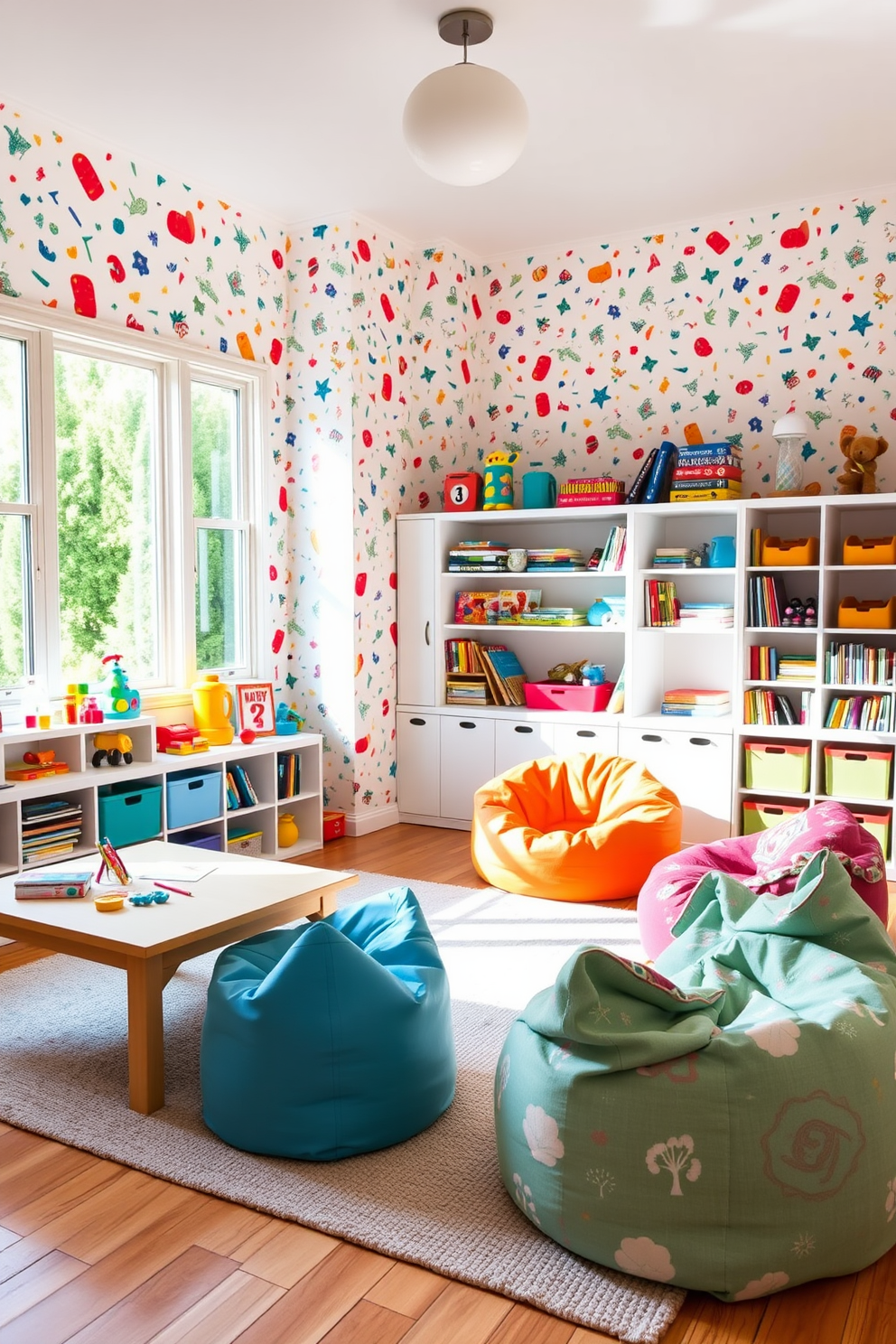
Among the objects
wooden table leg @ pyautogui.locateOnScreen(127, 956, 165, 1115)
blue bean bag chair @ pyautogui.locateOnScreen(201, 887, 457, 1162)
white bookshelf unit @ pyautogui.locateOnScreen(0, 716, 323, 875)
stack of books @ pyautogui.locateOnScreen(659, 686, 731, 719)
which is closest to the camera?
blue bean bag chair @ pyautogui.locateOnScreen(201, 887, 457, 1162)

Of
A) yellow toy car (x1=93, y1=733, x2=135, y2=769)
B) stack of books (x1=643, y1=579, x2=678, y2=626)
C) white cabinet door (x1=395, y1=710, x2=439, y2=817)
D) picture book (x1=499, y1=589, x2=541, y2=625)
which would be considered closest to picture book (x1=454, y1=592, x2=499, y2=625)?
picture book (x1=499, y1=589, x2=541, y2=625)

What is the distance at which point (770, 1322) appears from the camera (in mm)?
1757

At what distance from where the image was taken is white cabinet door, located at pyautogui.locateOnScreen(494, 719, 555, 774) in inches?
197

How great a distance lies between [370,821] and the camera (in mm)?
5172

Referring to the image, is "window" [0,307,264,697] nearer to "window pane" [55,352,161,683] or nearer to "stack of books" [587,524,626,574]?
"window pane" [55,352,161,683]

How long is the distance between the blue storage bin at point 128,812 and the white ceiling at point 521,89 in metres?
2.46

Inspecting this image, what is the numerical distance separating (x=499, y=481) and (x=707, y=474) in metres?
1.02

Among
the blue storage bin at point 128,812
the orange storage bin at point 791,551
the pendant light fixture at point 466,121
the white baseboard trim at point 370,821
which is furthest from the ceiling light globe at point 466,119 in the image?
the white baseboard trim at point 370,821

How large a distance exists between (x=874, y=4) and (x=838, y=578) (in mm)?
2228

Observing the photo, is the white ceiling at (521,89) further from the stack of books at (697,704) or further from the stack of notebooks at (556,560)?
the stack of books at (697,704)

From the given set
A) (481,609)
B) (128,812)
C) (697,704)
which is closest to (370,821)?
(481,609)

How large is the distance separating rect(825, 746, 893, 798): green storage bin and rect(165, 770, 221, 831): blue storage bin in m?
2.50

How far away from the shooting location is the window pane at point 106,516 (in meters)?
4.14

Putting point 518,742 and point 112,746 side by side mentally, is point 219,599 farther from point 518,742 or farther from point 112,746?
point 518,742
